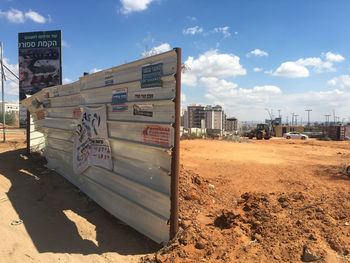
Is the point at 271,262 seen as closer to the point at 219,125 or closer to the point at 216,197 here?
the point at 216,197

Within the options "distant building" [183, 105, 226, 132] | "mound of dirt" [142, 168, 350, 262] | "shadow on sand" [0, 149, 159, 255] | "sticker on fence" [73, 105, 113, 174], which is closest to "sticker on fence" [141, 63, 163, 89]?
"sticker on fence" [73, 105, 113, 174]

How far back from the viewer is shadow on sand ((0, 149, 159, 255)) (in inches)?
117

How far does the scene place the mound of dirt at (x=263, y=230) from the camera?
9.01ft

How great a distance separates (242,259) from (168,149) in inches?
63.4

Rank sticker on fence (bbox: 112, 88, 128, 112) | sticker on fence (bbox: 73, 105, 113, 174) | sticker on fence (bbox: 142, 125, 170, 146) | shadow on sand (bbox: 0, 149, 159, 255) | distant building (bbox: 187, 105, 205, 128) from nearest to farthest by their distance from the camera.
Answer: sticker on fence (bbox: 142, 125, 170, 146) < shadow on sand (bbox: 0, 149, 159, 255) < sticker on fence (bbox: 112, 88, 128, 112) < sticker on fence (bbox: 73, 105, 113, 174) < distant building (bbox: 187, 105, 205, 128)

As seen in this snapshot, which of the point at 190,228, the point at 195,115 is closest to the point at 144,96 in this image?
the point at 190,228

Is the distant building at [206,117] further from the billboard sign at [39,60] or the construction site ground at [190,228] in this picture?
the construction site ground at [190,228]

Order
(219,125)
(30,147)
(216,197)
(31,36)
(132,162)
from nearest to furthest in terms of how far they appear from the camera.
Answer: (132,162) → (216,197) → (30,147) → (31,36) → (219,125)

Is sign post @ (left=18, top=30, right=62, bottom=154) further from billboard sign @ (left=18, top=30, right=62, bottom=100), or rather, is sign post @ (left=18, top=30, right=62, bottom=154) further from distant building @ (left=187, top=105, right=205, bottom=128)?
distant building @ (left=187, top=105, right=205, bottom=128)

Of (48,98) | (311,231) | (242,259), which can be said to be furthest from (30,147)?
(311,231)

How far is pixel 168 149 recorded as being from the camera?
277cm

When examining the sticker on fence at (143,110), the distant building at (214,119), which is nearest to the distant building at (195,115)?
the distant building at (214,119)

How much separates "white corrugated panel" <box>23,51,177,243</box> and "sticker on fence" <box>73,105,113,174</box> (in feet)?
0.42

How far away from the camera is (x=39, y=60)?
1662cm
